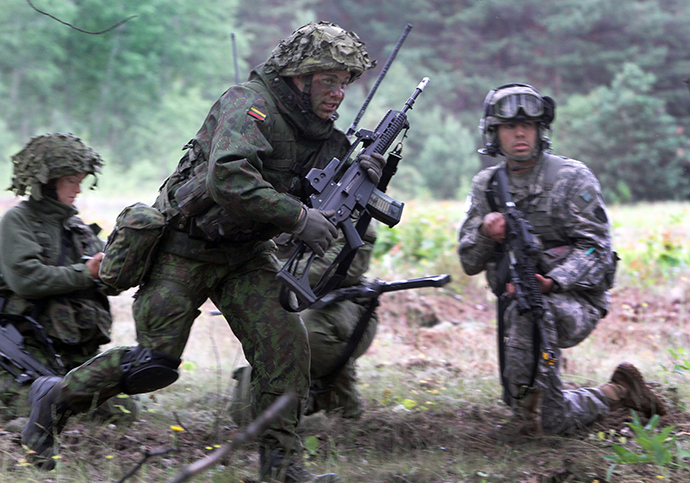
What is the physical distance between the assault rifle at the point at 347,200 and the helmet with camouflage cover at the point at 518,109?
0.55 metres

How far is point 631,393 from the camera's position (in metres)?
4.51

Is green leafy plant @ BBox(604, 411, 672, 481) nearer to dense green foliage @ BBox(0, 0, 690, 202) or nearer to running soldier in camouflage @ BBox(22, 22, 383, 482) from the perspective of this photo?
running soldier in camouflage @ BBox(22, 22, 383, 482)

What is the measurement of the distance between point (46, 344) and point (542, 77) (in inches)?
1207

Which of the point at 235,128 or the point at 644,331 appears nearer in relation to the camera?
the point at 235,128

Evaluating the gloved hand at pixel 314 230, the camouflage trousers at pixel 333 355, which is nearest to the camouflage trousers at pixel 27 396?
the camouflage trousers at pixel 333 355

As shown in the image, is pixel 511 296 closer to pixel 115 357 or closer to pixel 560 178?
pixel 560 178

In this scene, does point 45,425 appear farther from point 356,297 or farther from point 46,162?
point 356,297

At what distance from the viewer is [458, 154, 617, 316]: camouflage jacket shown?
4.16 meters

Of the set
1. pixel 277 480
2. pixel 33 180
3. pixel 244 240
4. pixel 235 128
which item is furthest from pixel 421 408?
pixel 33 180

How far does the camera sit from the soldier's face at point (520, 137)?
4.36 metres

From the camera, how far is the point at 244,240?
385cm

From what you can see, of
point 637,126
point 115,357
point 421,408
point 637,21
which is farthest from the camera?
point 637,21

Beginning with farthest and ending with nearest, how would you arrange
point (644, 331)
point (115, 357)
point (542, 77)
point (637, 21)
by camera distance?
1. point (542, 77)
2. point (637, 21)
3. point (644, 331)
4. point (115, 357)

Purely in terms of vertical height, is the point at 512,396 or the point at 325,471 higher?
the point at 512,396
